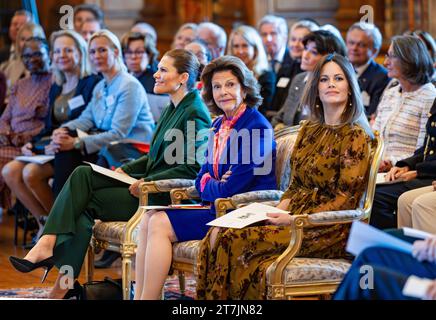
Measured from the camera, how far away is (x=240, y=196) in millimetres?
4598

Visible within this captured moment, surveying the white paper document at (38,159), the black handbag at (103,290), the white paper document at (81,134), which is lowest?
the black handbag at (103,290)

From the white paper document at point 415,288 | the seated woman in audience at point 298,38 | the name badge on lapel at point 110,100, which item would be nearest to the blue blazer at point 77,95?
the name badge on lapel at point 110,100

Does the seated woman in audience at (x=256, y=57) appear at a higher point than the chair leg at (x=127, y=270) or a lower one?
higher

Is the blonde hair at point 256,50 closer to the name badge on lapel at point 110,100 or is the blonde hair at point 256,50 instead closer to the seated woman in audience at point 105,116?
the seated woman in audience at point 105,116

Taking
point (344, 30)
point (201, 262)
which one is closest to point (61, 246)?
point (201, 262)

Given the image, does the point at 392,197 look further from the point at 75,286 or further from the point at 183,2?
the point at 183,2

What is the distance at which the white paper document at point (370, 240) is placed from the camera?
324 cm

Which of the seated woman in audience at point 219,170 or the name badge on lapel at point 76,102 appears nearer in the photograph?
the seated woman in audience at point 219,170

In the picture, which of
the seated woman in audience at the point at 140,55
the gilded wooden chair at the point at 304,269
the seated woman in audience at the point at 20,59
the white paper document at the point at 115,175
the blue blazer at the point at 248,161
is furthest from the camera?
the seated woman in audience at the point at 20,59

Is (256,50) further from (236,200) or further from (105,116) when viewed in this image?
(236,200)

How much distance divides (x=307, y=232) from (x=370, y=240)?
943mm

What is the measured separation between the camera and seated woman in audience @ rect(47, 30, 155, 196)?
6.48 meters

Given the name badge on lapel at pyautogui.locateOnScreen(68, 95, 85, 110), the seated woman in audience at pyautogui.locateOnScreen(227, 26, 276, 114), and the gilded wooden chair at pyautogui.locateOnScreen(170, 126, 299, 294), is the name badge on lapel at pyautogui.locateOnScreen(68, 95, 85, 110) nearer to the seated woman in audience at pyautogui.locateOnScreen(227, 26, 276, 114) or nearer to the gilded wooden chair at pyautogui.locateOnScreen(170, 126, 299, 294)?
the seated woman in audience at pyautogui.locateOnScreen(227, 26, 276, 114)

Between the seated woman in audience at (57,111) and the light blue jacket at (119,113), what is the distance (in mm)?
270
